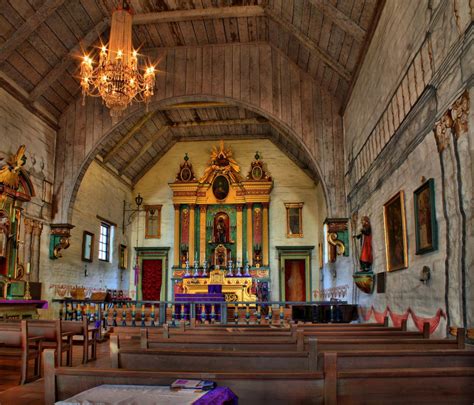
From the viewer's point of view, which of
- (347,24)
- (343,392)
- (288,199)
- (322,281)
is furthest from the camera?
(288,199)

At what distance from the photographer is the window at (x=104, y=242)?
587 inches

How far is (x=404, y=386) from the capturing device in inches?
92.2

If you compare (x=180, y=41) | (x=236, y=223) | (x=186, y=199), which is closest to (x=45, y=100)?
(x=180, y=41)

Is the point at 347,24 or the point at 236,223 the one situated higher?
the point at 347,24

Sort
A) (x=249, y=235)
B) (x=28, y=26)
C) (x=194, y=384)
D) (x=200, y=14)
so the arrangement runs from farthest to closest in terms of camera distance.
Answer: (x=249, y=235)
(x=200, y=14)
(x=28, y=26)
(x=194, y=384)

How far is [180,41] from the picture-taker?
11516 mm

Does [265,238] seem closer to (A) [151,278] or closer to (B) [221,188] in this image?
(B) [221,188]

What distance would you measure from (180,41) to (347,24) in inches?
188

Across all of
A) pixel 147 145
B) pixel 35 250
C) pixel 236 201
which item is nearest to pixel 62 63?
pixel 35 250

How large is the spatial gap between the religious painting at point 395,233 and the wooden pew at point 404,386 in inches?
149

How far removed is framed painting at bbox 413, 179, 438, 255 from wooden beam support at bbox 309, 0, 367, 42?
364 centimetres

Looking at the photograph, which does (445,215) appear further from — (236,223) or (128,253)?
(128,253)

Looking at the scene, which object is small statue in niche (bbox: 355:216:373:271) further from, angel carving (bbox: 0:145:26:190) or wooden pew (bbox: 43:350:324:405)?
angel carving (bbox: 0:145:26:190)

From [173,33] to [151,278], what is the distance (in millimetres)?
8660
